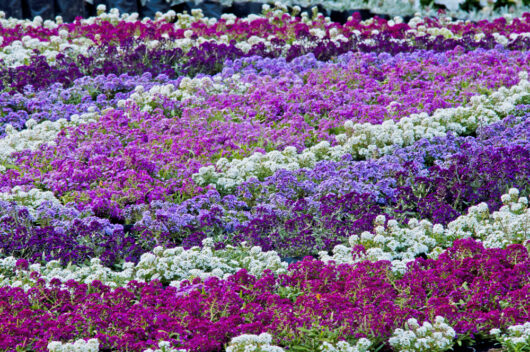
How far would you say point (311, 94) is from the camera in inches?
359

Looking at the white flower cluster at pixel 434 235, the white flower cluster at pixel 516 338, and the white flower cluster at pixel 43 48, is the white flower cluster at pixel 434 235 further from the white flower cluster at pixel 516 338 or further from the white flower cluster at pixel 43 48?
the white flower cluster at pixel 43 48

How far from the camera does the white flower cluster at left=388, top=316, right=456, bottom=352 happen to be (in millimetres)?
4285

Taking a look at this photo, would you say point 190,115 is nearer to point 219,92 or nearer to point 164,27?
point 219,92

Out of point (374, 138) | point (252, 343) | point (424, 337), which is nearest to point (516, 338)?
point (424, 337)

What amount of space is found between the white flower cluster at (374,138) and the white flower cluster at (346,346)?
290cm

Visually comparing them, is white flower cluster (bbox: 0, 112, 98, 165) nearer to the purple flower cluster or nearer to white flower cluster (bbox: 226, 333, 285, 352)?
the purple flower cluster

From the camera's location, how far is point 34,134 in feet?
27.3

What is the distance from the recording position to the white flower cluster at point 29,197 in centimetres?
656

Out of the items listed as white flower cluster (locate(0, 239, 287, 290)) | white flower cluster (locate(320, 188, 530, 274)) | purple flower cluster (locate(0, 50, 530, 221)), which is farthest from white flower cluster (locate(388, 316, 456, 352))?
purple flower cluster (locate(0, 50, 530, 221))

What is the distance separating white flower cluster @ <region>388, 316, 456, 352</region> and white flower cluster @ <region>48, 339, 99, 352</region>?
157 cm

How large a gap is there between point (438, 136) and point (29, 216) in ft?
12.9

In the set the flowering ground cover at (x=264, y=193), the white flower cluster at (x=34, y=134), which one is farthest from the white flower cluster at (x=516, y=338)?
the white flower cluster at (x=34, y=134)

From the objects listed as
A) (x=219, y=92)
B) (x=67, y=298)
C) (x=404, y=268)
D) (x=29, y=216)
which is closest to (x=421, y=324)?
(x=404, y=268)

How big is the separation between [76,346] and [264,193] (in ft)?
9.50
